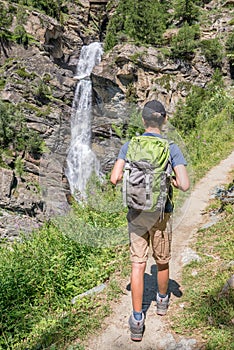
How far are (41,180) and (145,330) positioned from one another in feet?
72.6

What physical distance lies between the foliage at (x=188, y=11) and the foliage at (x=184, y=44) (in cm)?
362

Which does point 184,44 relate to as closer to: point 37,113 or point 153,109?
point 37,113

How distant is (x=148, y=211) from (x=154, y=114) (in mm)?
863

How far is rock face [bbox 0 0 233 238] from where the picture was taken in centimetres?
2227

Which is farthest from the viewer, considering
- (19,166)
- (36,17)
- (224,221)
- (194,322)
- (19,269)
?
(36,17)

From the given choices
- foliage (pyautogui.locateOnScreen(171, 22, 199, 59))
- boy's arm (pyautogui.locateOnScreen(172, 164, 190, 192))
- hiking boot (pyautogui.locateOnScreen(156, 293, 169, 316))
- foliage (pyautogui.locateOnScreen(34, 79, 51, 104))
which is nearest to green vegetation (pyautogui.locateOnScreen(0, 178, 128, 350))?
hiking boot (pyautogui.locateOnScreen(156, 293, 169, 316))

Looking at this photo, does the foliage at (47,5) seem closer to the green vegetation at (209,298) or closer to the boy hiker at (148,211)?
the green vegetation at (209,298)

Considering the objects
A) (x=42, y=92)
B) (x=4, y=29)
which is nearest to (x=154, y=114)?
(x=42, y=92)

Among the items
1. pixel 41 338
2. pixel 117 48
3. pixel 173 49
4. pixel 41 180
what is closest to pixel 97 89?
pixel 117 48

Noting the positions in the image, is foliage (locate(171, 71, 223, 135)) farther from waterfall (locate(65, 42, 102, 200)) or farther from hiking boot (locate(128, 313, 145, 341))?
hiking boot (locate(128, 313, 145, 341))

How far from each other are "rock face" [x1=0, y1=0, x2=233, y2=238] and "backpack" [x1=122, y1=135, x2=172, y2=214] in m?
18.5

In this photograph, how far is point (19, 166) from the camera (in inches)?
900

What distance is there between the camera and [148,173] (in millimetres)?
2633

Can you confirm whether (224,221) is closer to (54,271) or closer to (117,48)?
(54,271)
